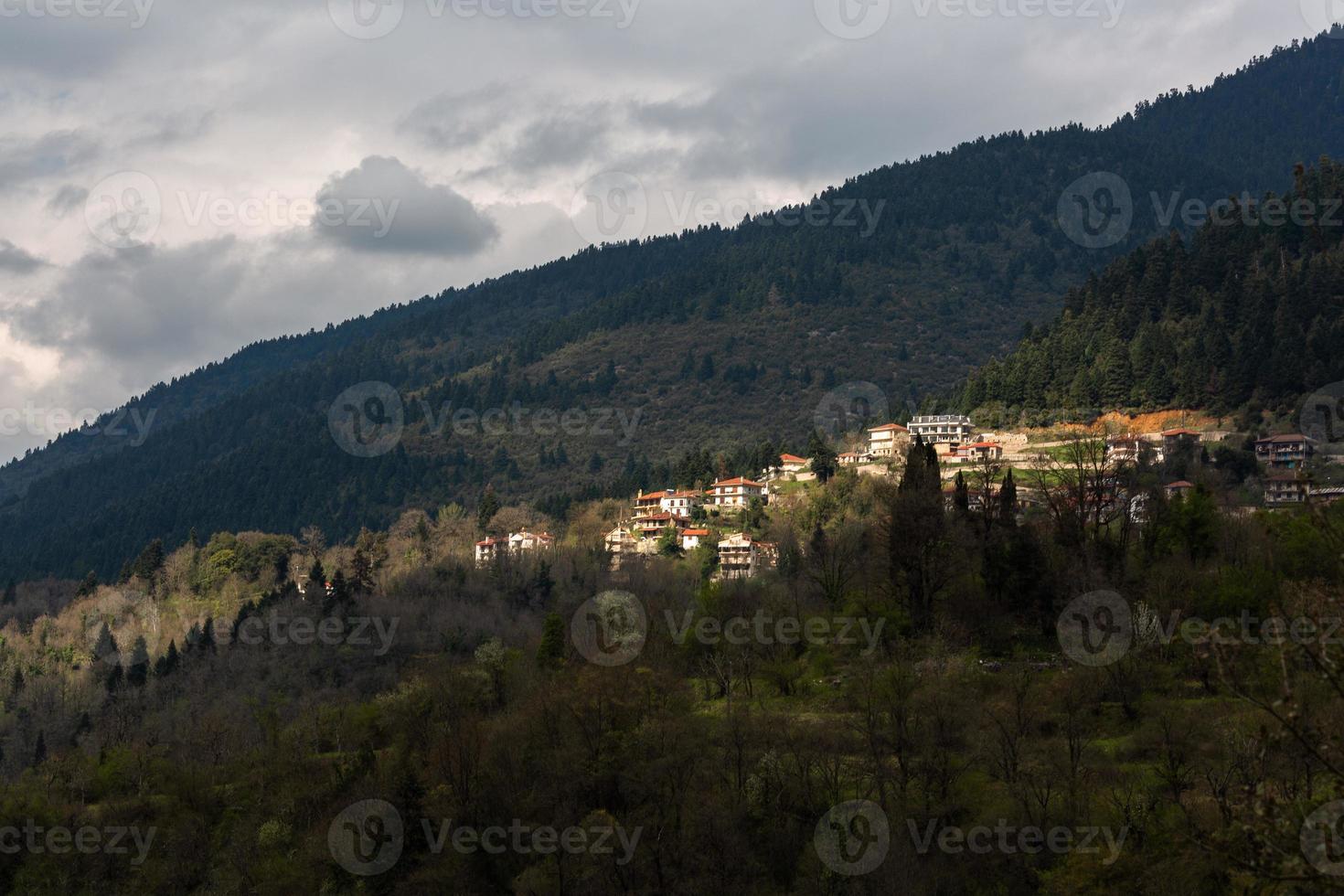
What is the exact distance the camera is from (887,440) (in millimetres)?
107750

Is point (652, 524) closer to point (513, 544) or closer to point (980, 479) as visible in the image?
point (513, 544)

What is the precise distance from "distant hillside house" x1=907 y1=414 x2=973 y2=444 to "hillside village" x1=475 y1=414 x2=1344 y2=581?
0.12 metres

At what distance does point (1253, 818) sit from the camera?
1136cm

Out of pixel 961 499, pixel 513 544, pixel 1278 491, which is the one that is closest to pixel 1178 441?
pixel 1278 491

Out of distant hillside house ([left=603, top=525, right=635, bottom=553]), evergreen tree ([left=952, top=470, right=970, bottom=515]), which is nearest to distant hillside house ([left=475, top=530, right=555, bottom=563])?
distant hillside house ([left=603, top=525, right=635, bottom=553])

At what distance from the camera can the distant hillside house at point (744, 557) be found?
85.7 meters

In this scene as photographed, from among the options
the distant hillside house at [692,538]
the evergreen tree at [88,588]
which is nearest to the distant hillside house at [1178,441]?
the distant hillside house at [692,538]

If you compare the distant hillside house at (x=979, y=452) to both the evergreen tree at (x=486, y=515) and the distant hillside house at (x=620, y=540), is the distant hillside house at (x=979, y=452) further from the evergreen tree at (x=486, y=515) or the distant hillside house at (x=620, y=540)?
the evergreen tree at (x=486, y=515)

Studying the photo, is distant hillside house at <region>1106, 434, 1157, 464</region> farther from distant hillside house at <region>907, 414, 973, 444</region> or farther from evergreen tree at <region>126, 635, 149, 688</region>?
evergreen tree at <region>126, 635, 149, 688</region>

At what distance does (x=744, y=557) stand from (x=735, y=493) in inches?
764

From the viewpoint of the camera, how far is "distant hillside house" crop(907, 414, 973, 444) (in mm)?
101500

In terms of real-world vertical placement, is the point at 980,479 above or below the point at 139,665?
above

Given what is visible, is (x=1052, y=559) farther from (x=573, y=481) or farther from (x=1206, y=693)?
(x=573, y=481)

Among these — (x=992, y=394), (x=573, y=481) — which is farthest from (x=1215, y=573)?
(x=573, y=481)
